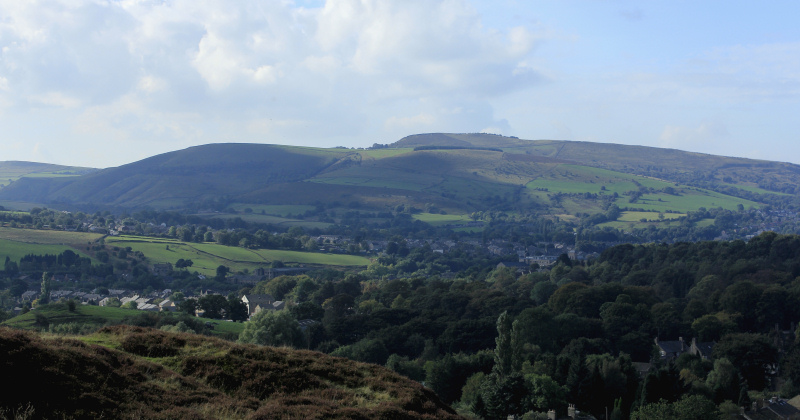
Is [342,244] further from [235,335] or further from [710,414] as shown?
[710,414]

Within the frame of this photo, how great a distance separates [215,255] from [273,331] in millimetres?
68974

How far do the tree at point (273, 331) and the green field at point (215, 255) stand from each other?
55.8m

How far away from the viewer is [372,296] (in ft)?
241

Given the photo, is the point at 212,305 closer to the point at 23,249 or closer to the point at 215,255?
the point at 23,249

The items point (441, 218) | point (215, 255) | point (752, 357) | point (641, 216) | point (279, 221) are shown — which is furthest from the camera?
point (641, 216)

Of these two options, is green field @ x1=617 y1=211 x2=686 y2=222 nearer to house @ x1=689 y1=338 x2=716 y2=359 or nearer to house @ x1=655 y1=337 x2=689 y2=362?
house @ x1=655 y1=337 x2=689 y2=362

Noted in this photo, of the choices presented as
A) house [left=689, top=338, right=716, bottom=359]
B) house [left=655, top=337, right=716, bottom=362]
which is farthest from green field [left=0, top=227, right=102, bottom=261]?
house [left=689, top=338, right=716, bottom=359]

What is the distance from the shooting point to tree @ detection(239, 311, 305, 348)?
41156mm

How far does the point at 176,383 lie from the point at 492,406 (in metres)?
20.5

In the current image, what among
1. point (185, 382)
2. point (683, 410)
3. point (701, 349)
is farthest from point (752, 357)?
point (185, 382)

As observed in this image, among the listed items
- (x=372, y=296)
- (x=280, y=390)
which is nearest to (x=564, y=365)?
(x=280, y=390)

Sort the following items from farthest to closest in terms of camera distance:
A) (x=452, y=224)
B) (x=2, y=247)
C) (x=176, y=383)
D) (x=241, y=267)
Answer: (x=452, y=224), (x=241, y=267), (x=2, y=247), (x=176, y=383)

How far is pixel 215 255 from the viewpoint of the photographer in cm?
10888

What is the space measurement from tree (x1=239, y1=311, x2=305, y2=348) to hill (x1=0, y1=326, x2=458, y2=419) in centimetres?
2426
